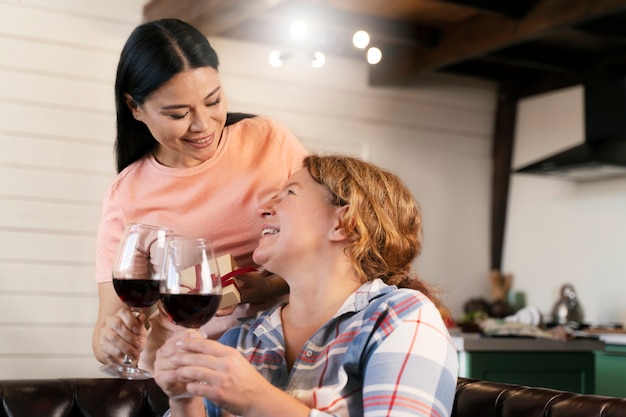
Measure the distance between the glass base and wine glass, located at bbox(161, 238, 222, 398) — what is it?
25 centimetres

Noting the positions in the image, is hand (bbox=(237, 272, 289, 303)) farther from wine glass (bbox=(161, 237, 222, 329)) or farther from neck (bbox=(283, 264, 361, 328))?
wine glass (bbox=(161, 237, 222, 329))

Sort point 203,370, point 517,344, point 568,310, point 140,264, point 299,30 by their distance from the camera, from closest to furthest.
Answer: point 203,370
point 140,264
point 517,344
point 299,30
point 568,310

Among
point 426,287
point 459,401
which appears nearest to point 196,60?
point 426,287

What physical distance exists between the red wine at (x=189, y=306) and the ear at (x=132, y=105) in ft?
2.70

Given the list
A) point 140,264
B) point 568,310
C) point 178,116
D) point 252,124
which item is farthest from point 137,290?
point 568,310

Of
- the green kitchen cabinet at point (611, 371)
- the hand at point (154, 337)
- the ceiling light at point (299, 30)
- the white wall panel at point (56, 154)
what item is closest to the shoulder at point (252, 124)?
the hand at point (154, 337)

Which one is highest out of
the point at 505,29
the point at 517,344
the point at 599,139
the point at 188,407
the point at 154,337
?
the point at 505,29

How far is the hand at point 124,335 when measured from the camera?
163 cm

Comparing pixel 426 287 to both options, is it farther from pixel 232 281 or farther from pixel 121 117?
pixel 121 117

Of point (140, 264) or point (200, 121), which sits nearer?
point (140, 264)

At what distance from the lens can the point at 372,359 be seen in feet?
4.99

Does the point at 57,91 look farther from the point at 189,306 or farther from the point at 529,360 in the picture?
the point at 189,306

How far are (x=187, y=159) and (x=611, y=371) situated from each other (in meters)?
3.40

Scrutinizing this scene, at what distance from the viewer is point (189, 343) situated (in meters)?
1.31
